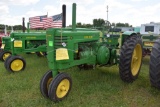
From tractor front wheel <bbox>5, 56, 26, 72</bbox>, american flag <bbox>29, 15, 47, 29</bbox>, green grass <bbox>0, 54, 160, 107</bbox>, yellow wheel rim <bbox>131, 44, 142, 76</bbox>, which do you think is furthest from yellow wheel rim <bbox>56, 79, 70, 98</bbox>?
american flag <bbox>29, 15, 47, 29</bbox>

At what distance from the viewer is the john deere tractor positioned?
3.74m

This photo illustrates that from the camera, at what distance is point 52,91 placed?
11.8 feet

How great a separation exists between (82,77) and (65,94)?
4.84ft

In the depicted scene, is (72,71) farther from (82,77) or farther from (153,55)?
(153,55)

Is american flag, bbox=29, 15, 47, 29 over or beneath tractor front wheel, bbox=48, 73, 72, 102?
over

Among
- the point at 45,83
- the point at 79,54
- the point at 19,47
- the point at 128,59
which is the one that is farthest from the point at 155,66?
the point at 19,47

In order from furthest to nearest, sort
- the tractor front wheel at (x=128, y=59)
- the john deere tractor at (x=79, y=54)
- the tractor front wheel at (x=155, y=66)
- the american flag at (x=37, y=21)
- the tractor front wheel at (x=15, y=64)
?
1. the american flag at (x=37, y=21)
2. the tractor front wheel at (x=15, y=64)
3. the tractor front wheel at (x=128, y=59)
4. the john deere tractor at (x=79, y=54)
5. the tractor front wheel at (x=155, y=66)

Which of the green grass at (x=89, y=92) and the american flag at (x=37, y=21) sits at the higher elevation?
the american flag at (x=37, y=21)

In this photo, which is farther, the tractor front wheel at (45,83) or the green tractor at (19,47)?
the green tractor at (19,47)

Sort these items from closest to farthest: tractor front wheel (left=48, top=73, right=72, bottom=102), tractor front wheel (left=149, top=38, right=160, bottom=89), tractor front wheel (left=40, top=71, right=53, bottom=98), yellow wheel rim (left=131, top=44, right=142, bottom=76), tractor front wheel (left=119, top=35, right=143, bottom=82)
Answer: tractor front wheel (left=149, top=38, right=160, bottom=89)
tractor front wheel (left=48, top=73, right=72, bottom=102)
tractor front wheel (left=40, top=71, right=53, bottom=98)
tractor front wheel (left=119, top=35, right=143, bottom=82)
yellow wheel rim (left=131, top=44, right=142, bottom=76)

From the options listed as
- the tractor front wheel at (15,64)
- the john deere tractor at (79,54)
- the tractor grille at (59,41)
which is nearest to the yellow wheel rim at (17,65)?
the tractor front wheel at (15,64)

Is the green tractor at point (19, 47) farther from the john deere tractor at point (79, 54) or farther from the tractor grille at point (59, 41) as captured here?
the tractor grille at point (59, 41)

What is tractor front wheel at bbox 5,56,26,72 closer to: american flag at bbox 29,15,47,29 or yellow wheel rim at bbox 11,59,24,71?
yellow wheel rim at bbox 11,59,24,71

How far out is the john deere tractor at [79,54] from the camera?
374 cm
